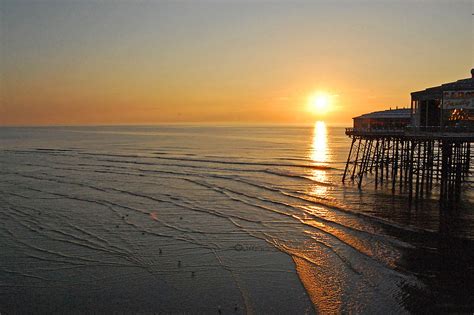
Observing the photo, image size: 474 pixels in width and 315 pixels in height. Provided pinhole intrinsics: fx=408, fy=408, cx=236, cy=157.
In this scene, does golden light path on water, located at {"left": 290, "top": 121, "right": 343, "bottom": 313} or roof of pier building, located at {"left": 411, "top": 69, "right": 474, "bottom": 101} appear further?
roof of pier building, located at {"left": 411, "top": 69, "right": 474, "bottom": 101}

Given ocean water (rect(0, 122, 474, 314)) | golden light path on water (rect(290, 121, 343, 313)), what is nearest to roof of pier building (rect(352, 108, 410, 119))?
ocean water (rect(0, 122, 474, 314))

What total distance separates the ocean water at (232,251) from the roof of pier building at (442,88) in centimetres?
654

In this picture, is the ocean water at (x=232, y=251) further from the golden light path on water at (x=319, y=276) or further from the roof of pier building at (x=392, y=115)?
the roof of pier building at (x=392, y=115)

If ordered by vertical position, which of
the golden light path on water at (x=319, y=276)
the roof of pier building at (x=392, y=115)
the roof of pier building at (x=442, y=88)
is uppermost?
the roof of pier building at (x=442, y=88)

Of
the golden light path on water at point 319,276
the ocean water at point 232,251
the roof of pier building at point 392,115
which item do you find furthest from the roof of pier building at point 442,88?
the golden light path on water at point 319,276

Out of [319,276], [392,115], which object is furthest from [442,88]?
[319,276]

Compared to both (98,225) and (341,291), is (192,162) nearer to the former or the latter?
(98,225)

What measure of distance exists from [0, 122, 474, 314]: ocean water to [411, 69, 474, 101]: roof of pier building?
6.54 m

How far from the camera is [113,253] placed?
16188 millimetres

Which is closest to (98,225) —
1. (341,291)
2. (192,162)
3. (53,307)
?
(53,307)

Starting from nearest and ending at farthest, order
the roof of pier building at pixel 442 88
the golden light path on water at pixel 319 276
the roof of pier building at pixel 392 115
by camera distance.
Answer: the golden light path on water at pixel 319 276 → the roof of pier building at pixel 442 88 → the roof of pier building at pixel 392 115

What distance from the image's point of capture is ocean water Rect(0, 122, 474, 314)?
12.1 m

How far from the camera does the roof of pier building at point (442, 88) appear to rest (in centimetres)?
2234

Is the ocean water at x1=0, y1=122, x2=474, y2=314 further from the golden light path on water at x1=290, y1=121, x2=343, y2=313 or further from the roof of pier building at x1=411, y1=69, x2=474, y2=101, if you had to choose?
the roof of pier building at x1=411, y1=69, x2=474, y2=101
